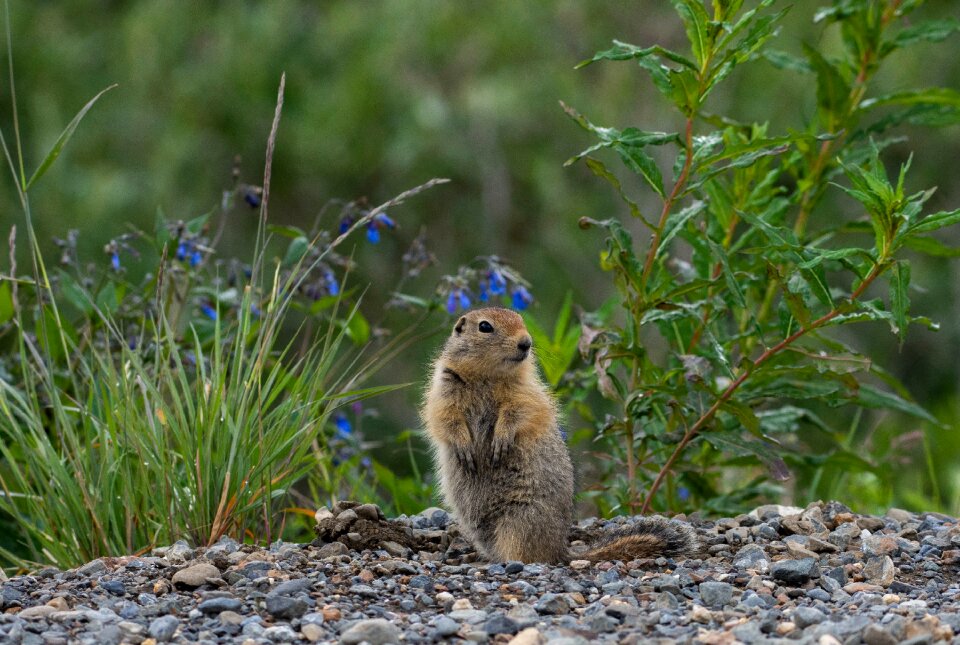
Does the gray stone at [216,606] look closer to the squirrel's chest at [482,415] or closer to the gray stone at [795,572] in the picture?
the squirrel's chest at [482,415]

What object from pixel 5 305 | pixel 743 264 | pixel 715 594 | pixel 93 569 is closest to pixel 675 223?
pixel 743 264

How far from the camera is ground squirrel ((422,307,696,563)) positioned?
160 inches

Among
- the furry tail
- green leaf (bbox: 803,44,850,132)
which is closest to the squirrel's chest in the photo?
the furry tail

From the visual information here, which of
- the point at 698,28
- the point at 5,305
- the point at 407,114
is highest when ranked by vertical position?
the point at 407,114

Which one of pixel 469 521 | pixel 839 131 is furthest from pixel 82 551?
pixel 839 131

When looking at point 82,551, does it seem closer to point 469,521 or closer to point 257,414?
point 257,414

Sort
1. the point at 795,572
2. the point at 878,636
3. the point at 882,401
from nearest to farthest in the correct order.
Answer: the point at 878,636
the point at 795,572
the point at 882,401

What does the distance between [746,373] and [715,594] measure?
1.12m

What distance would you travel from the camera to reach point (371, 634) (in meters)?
2.99

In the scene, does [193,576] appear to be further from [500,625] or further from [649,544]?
[649,544]

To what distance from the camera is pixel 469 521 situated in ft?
13.9

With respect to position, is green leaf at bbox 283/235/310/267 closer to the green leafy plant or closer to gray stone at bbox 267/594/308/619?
the green leafy plant

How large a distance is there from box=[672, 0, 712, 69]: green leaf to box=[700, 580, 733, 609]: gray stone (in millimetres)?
1830

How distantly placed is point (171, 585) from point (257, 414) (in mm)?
787
